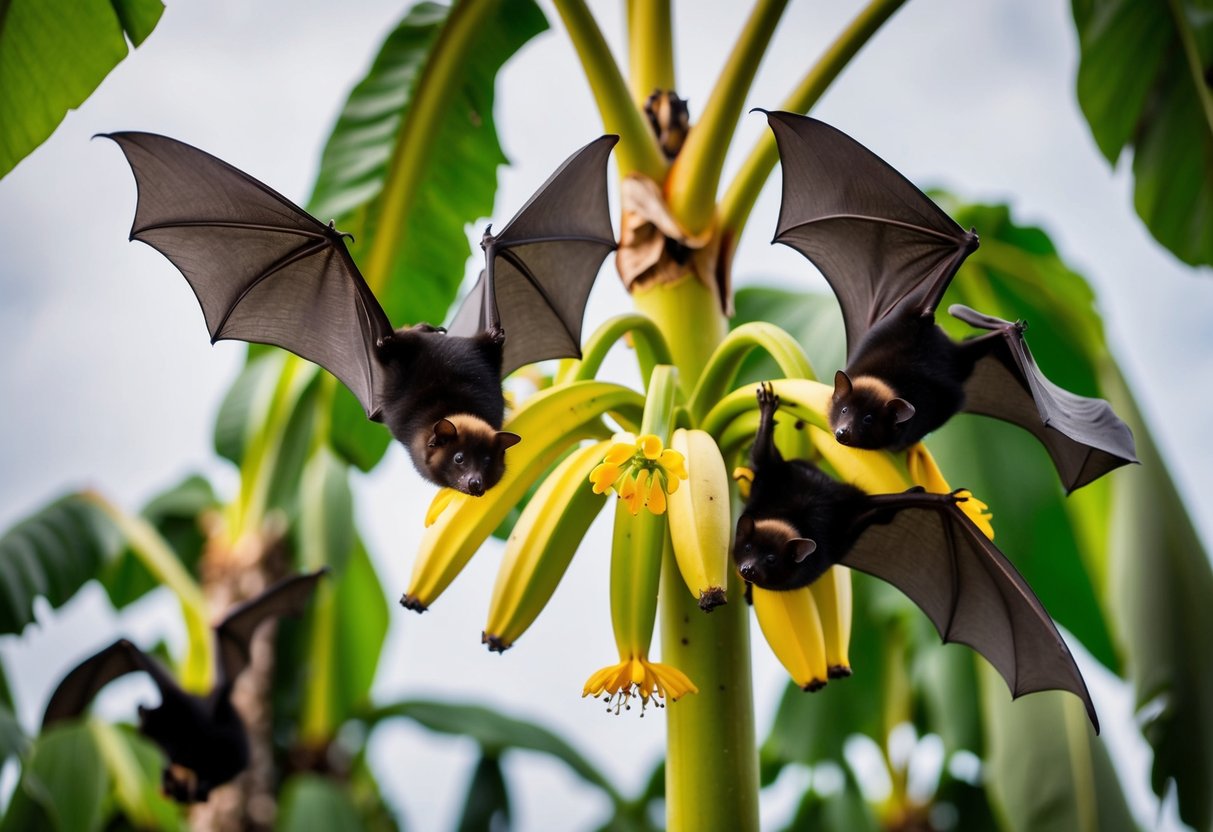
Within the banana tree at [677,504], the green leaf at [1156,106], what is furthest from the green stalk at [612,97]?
the green leaf at [1156,106]

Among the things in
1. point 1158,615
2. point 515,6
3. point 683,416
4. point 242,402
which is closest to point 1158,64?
point 1158,615

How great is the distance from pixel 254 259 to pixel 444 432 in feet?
1.44

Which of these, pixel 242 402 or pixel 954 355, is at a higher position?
pixel 242 402

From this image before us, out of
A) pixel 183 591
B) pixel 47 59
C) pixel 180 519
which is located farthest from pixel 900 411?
pixel 180 519

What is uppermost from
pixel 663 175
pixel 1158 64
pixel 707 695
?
pixel 1158 64

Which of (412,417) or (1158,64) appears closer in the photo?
(412,417)

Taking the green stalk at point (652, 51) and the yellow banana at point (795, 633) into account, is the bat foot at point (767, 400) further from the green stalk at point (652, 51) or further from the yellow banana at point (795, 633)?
the green stalk at point (652, 51)

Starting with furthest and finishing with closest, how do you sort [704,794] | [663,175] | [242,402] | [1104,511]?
[242,402]
[1104,511]
[663,175]
[704,794]

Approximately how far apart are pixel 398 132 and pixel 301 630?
7.37ft

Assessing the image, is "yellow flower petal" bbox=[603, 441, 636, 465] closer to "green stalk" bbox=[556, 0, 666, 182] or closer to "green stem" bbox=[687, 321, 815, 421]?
"green stem" bbox=[687, 321, 815, 421]

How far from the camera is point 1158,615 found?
207 centimetres

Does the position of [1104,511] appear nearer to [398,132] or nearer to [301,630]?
[398,132]

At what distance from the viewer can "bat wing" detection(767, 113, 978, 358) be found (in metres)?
1.18

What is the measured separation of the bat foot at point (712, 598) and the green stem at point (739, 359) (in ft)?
0.93
